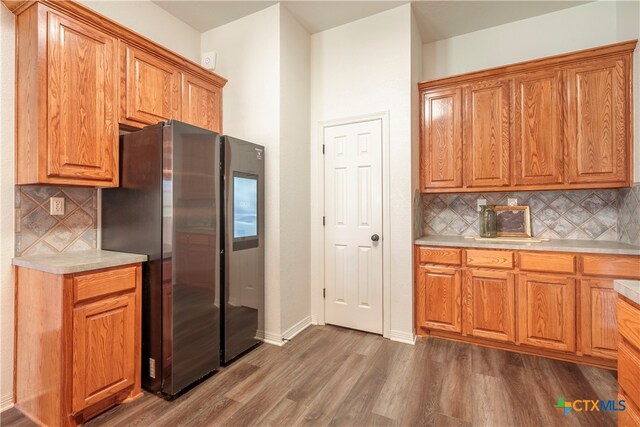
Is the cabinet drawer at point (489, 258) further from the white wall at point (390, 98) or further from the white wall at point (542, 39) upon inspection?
the white wall at point (542, 39)

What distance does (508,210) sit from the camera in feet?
9.96

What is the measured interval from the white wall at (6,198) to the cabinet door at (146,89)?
0.58 metres

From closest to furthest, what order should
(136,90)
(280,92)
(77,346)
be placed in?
(77,346) < (136,90) < (280,92)

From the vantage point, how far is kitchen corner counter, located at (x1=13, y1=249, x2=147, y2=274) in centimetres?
163

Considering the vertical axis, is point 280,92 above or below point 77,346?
above

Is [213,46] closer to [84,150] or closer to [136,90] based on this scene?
[136,90]

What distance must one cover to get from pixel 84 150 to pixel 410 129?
8.22 ft

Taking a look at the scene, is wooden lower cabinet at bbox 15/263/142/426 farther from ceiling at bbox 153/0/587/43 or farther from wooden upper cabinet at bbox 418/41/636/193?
wooden upper cabinet at bbox 418/41/636/193

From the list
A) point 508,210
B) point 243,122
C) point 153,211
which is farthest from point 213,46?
point 508,210

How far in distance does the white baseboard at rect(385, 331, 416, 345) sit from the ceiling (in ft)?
9.89

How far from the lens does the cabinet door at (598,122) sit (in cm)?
242

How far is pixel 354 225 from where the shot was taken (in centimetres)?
304

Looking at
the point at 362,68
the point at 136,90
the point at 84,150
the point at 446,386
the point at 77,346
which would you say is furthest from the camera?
the point at 362,68

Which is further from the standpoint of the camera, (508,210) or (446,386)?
(508,210)
